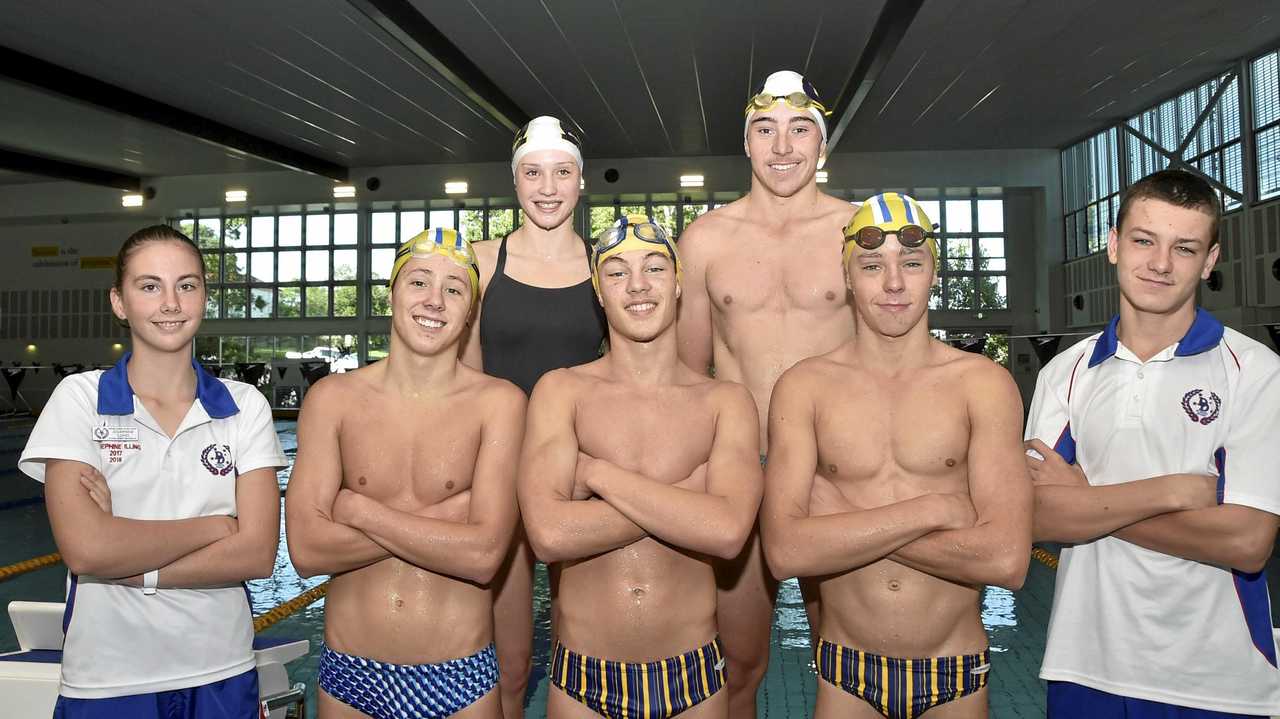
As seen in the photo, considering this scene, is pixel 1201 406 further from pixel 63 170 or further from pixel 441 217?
pixel 63 170

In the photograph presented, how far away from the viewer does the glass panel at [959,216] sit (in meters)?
24.2

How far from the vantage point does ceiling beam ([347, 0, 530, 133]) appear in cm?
1217

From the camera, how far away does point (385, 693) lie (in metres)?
2.45

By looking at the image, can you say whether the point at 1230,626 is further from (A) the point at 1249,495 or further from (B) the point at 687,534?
(B) the point at 687,534

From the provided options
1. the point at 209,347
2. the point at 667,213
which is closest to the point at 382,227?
the point at 209,347

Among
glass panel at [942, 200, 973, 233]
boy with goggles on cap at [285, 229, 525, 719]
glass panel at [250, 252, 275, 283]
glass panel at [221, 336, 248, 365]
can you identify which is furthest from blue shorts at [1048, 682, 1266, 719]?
glass panel at [221, 336, 248, 365]

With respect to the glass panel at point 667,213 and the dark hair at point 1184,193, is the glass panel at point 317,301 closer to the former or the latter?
the glass panel at point 667,213

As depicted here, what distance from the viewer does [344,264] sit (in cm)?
2616

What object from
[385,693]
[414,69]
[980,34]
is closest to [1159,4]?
[980,34]

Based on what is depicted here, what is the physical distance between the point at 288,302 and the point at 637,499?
27.0m

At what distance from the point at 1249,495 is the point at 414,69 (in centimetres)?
1536

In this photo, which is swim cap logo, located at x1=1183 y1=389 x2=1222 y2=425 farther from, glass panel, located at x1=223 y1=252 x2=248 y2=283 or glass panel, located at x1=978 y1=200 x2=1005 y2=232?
glass panel, located at x1=223 y1=252 x2=248 y2=283

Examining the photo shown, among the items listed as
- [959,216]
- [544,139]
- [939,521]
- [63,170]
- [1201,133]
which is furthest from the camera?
[959,216]

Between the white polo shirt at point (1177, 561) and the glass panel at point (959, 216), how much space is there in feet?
76.2
